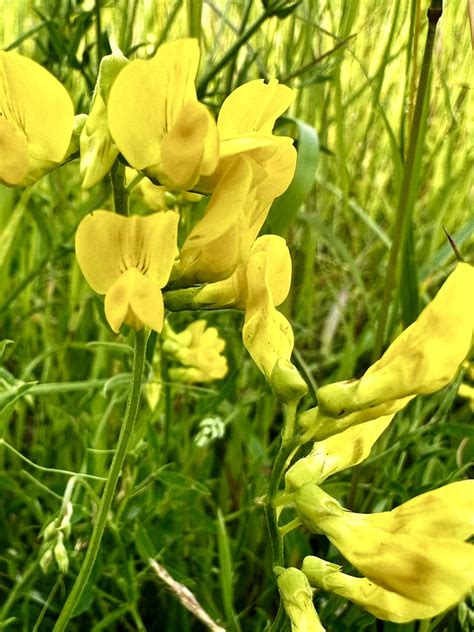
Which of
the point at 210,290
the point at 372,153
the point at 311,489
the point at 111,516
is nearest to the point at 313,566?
the point at 311,489

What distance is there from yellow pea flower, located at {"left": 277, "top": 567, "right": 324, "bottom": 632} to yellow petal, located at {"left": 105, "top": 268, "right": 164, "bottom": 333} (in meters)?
0.19

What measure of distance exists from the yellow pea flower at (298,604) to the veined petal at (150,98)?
0.94 feet

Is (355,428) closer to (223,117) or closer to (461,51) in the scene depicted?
(223,117)

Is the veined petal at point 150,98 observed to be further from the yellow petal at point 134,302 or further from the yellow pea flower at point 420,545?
the yellow pea flower at point 420,545

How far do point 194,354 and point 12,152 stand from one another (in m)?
0.67

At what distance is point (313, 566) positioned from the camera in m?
0.58

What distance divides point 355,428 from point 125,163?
Result: 0.84 feet

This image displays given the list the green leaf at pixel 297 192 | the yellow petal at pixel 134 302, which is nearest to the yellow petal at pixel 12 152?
the yellow petal at pixel 134 302

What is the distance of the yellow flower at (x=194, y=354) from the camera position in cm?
116

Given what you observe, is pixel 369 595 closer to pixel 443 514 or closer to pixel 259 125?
pixel 443 514

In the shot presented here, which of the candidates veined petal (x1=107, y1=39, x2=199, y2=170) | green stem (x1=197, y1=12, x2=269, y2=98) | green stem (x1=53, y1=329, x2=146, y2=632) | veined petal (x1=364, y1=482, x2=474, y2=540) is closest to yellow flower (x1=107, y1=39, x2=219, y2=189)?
veined petal (x1=107, y1=39, x2=199, y2=170)

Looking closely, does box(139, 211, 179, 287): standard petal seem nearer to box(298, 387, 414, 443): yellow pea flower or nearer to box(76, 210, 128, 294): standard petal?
box(76, 210, 128, 294): standard petal

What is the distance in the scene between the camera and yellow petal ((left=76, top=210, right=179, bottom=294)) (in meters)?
0.53

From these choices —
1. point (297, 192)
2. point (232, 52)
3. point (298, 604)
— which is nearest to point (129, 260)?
point (298, 604)
